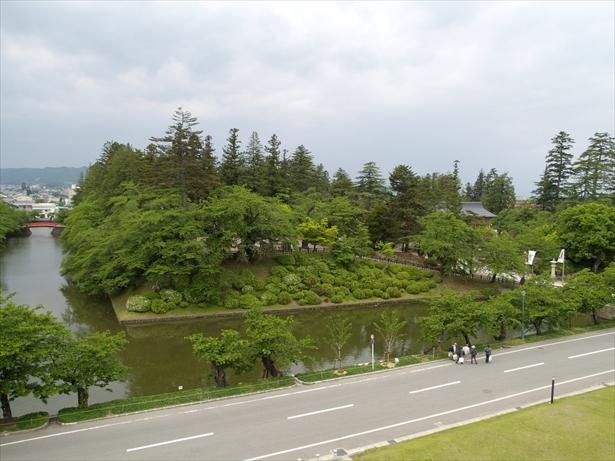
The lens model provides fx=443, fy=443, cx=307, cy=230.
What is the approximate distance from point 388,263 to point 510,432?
27.9m

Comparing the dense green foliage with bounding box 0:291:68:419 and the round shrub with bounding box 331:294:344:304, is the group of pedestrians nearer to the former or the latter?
the round shrub with bounding box 331:294:344:304

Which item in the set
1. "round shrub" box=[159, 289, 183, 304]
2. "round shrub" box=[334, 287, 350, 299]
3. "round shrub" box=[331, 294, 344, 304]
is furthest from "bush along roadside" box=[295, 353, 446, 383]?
"round shrub" box=[159, 289, 183, 304]

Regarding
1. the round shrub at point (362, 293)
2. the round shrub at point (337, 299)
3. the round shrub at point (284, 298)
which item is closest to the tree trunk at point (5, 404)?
the round shrub at point (284, 298)

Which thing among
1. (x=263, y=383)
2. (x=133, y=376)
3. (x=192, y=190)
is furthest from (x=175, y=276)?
(x=263, y=383)

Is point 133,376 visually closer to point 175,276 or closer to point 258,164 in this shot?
point 175,276

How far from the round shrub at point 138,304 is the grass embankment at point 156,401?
1387 cm

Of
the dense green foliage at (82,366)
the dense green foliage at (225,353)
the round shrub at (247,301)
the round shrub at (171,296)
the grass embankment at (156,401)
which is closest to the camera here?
the grass embankment at (156,401)

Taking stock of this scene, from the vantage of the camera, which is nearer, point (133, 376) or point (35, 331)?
point (35, 331)

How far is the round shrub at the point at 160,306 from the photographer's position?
28.2 meters

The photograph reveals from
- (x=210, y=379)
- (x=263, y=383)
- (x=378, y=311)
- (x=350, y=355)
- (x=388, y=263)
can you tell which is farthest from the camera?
(x=388, y=263)

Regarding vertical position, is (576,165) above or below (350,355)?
above

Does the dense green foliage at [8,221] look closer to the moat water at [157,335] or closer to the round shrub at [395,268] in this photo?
the moat water at [157,335]

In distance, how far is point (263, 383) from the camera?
1586 centimetres

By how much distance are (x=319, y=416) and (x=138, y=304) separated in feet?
60.3
